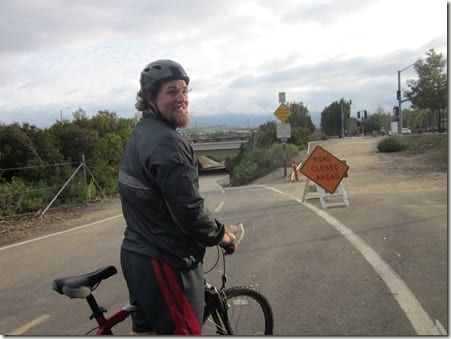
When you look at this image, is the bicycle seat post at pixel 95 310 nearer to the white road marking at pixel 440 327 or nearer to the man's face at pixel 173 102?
the man's face at pixel 173 102

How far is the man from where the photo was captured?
95.0 inches

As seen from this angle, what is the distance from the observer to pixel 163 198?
248cm

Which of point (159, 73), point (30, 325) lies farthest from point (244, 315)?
point (30, 325)

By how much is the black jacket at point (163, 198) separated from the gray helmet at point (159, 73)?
0.17 metres

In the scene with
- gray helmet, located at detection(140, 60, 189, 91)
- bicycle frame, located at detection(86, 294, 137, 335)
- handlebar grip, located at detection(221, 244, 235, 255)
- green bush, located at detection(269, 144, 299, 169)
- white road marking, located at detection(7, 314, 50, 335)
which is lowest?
green bush, located at detection(269, 144, 299, 169)

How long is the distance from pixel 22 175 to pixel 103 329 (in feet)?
45.2

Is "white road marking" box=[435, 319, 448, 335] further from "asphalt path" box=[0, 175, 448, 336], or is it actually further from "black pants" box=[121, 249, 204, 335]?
"black pants" box=[121, 249, 204, 335]

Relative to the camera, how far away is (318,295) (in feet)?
16.4

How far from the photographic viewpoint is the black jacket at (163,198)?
2393mm

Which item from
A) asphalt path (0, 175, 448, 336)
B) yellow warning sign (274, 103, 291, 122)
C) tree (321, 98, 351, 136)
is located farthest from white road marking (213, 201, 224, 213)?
tree (321, 98, 351, 136)

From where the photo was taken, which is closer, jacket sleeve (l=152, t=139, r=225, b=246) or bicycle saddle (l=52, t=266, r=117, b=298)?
jacket sleeve (l=152, t=139, r=225, b=246)

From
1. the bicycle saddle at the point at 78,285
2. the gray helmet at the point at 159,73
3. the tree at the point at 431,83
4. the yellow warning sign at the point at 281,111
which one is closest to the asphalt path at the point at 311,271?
the bicycle saddle at the point at 78,285

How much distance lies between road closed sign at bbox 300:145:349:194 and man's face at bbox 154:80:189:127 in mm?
9709

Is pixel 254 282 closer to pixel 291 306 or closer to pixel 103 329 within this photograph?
pixel 291 306
